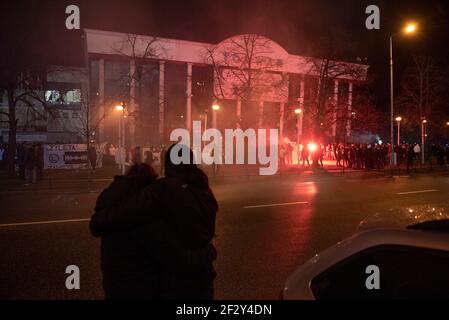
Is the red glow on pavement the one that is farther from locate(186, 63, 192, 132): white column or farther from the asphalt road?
locate(186, 63, 192, 132): white column

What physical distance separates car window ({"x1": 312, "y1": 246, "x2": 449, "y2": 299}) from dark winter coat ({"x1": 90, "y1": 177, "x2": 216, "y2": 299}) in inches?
32.3

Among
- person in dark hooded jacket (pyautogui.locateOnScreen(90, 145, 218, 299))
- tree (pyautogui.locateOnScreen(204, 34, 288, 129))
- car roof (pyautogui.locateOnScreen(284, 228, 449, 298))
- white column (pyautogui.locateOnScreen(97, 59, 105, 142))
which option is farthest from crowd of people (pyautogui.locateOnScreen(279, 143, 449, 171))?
car roof (pyautogui.locateOnScreen(284, 228, 449, 298))

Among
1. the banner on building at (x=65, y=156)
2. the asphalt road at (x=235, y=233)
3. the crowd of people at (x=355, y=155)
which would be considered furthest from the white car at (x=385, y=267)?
the banner on building at (x=65, y=156)

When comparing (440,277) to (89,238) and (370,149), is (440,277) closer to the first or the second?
(89,238)

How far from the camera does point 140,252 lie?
2703 mm

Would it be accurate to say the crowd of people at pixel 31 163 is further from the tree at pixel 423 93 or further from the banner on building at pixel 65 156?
the tree at pixel 423 93

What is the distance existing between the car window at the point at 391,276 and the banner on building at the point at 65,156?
2429 centimetres

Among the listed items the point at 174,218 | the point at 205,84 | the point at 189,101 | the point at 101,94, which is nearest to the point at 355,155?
the point at 205,84

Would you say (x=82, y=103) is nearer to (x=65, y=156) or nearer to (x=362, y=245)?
(x=65, y=156)
